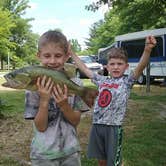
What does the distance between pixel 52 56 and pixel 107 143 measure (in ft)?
6.76

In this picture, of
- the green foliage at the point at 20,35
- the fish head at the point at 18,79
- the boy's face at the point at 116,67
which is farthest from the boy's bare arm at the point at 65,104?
the green foliage at the point at 20,35

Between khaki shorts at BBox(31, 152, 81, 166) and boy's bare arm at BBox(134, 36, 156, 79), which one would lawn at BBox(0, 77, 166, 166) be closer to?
boy's bare arm at BBox(134, 36, 156, 79)

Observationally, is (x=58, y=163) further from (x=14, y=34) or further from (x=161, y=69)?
(x=14, y=34)

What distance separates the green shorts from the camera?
496cm

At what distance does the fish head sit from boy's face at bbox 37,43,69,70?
11.0 inches

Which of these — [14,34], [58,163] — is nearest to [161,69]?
[58,163]

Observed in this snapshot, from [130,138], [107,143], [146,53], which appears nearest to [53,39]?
[146,53]

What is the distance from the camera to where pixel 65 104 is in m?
3.15

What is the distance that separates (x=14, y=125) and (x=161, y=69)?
1670cm

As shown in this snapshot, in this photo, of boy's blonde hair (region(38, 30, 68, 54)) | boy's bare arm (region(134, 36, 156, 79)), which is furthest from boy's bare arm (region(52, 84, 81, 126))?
boy's bare arm (region(134, 36, 156, 79))

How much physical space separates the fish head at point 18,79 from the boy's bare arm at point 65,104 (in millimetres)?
196

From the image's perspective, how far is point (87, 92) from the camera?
3213 mm

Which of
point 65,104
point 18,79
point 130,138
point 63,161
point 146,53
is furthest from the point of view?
point 130,138

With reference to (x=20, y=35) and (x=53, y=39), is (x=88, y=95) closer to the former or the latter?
(x=53, y=39)
